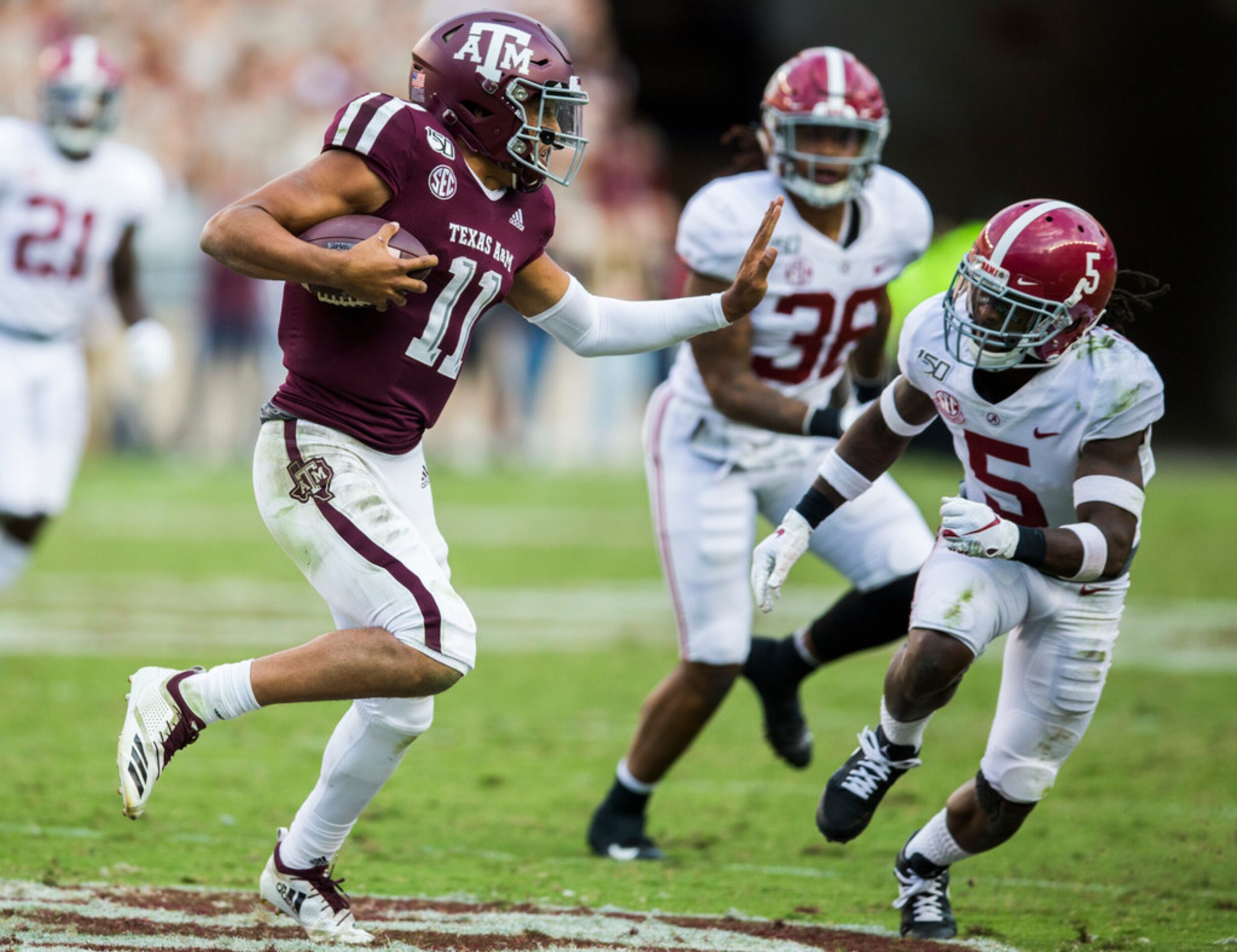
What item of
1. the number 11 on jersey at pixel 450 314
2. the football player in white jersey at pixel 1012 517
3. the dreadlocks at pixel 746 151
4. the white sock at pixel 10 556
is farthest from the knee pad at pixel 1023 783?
the white sock at pixel 10 556

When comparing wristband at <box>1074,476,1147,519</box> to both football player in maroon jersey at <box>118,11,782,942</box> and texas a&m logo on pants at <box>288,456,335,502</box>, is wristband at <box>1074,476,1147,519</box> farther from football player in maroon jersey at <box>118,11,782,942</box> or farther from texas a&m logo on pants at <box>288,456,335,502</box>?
texas a&m logo on pants at <box>288,456,335,502</box>

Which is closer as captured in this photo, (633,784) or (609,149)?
(633,784)

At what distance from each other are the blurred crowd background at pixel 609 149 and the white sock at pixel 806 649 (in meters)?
8.17

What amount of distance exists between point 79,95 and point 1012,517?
4.44m

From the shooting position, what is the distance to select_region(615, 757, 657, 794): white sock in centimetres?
485

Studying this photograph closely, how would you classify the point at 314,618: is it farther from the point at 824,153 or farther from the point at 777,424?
the point at 824,153

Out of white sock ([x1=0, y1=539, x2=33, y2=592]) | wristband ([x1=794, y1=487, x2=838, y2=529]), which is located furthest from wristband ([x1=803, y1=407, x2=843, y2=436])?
white sock ([x1=0, y1=539, x2=33, y2=592])

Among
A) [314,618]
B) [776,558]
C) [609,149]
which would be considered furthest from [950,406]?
[609,149]

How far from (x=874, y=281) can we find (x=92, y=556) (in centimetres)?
654

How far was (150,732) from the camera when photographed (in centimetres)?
352

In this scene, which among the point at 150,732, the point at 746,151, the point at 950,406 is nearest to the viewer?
the point at 150,732

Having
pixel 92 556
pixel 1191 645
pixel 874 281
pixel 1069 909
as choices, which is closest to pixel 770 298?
pixel 874 281

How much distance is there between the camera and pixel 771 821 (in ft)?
17.0

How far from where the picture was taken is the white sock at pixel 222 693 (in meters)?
3.54
